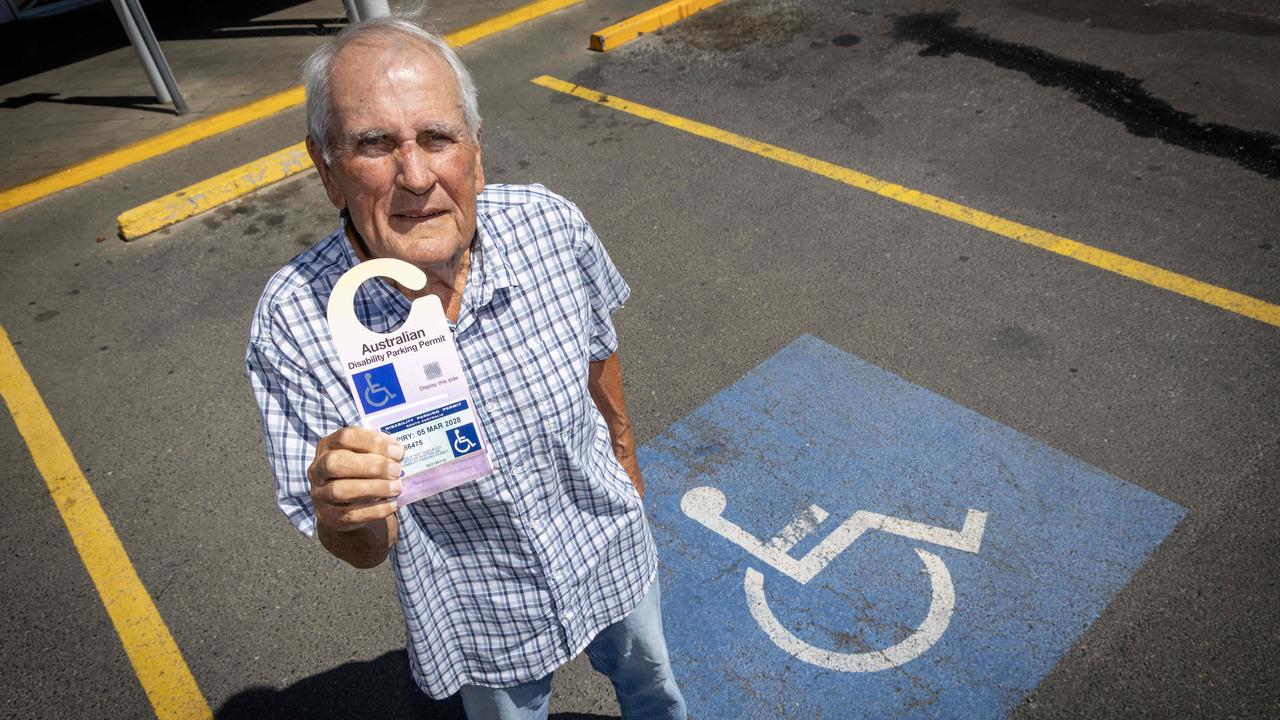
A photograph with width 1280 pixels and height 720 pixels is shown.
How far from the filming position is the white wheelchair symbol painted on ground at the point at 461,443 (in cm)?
144

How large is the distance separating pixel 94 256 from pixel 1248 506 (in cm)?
701

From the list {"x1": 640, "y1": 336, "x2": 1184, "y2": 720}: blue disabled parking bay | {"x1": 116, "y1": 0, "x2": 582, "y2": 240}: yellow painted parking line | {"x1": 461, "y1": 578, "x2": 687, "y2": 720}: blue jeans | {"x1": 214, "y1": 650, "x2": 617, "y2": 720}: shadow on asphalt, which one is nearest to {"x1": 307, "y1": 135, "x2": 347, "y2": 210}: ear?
{"x1": 461, "y1": 578, "x2": 687, "y2": 720}: blue jeans

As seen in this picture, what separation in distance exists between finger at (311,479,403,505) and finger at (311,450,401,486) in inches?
0.4

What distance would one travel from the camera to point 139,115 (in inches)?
313

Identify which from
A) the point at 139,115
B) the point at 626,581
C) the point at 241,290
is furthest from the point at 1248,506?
the point at 139,115

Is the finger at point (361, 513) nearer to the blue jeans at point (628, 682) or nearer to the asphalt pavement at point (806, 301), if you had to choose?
the blue jeans at point (628, 682)

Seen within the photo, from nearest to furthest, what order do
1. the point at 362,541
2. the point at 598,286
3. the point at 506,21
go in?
1. the point at 362,541
2. the point at 598,286
3. the point at 506,21

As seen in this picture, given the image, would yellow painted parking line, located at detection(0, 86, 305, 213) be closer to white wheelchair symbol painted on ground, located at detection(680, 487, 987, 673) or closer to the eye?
white wheelchair symbol painted on ground, located at detection(680, 487, 987, 673)

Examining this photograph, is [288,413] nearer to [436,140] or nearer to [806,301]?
[436,140]

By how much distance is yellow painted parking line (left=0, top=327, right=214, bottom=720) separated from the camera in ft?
10.2

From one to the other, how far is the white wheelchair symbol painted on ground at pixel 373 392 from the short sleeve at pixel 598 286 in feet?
2.34

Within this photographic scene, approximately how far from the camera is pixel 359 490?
1366 millimetres

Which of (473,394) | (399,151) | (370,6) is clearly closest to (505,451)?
(473,394)

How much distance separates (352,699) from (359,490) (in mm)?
2002
